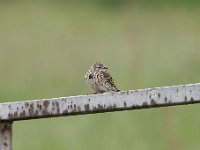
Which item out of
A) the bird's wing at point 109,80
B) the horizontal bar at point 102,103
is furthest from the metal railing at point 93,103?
the bird's wing at point 109,80

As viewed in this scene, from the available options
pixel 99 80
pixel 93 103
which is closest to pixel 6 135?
pixel 93 103

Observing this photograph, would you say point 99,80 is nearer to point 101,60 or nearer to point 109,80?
point 109,80

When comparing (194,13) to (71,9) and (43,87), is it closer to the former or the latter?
(71,9)

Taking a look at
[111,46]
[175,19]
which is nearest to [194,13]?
[175,19]

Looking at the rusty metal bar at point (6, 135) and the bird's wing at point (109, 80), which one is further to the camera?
the bird's wing at point (109, 80)

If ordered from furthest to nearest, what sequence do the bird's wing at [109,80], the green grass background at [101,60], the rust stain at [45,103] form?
the green grass background at [101,60] → the bird's wing at [109,80] → the rust stain at [45,103]

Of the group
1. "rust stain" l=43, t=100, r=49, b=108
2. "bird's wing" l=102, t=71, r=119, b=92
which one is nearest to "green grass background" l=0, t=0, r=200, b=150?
"bird's wing" l=102, t=71, r=119, b=92

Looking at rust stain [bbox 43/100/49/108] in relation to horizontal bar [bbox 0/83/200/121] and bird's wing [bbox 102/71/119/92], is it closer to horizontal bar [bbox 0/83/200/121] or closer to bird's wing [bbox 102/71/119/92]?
horizontal bar [bbox 0/83/200/121]

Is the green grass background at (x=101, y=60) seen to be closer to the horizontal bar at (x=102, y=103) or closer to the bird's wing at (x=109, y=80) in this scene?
the bird's wing at (x=109, y=80)
